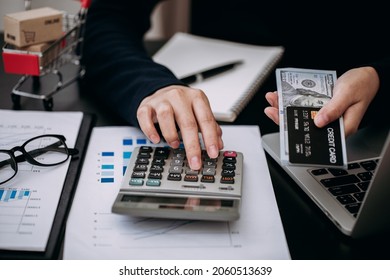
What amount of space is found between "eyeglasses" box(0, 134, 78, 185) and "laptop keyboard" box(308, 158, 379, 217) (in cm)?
35

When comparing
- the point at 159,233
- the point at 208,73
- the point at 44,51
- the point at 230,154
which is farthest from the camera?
the point at 208,73

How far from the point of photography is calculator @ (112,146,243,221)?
1.67 ft

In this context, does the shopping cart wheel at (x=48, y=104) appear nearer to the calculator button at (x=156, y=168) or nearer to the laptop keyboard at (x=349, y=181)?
the calculator button at (x=156, y=168)

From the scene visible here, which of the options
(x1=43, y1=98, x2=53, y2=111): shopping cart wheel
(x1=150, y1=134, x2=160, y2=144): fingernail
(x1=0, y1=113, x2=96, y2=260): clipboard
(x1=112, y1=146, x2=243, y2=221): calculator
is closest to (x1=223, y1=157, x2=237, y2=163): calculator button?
(x1=112, y1=146, x2=243, y2=221): calculator

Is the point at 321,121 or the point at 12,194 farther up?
the point at 321,121

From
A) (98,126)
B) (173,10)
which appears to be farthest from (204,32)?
(173,10)

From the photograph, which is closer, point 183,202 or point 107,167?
point 183,202

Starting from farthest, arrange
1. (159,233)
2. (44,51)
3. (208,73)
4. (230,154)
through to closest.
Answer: (208,73), (44,51), (230,154), (159,233)

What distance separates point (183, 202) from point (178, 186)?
0.03m

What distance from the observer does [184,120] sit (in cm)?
62

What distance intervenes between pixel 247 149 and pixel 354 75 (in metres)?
0.19

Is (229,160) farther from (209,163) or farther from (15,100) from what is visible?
(15,100)

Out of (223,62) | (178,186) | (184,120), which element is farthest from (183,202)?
(223,62)

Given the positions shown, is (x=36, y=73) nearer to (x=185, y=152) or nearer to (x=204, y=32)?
(x=185, y=152)
